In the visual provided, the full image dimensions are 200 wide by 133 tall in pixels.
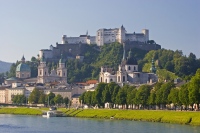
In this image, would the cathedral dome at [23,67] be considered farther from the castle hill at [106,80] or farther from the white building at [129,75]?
the white building at [129,75]

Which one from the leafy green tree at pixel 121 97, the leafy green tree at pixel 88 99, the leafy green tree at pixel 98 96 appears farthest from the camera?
the leafy green tree at pixel 88 99

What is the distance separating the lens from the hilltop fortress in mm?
175250

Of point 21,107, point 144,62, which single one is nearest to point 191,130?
point 21,107

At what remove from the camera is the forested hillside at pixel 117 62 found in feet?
475

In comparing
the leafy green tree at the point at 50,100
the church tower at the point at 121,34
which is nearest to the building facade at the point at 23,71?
the church tower at the point at 121,34

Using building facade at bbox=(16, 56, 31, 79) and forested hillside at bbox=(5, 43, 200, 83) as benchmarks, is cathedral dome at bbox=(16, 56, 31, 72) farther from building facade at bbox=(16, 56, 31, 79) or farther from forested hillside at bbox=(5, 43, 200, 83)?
forested hillside at bbox=(5, 43, 200, 83)

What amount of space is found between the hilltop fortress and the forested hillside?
8.16ft

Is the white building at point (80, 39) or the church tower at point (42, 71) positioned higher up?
the white building at point (80, 39)

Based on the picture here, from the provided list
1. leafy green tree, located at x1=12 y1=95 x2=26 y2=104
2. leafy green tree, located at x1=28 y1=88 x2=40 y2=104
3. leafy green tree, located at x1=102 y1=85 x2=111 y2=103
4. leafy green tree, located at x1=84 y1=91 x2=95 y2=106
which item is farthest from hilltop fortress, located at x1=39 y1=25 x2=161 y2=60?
leafy green tree, located at x1=102 y1=85 x2=111 y2=103

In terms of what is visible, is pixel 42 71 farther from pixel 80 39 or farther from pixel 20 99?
pixel 20 99

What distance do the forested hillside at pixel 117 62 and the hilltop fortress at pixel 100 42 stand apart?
249 centimetres

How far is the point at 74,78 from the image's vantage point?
17100 cm

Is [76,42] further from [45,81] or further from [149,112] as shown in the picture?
[149,112]

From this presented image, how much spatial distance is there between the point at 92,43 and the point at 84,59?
20.7ft
